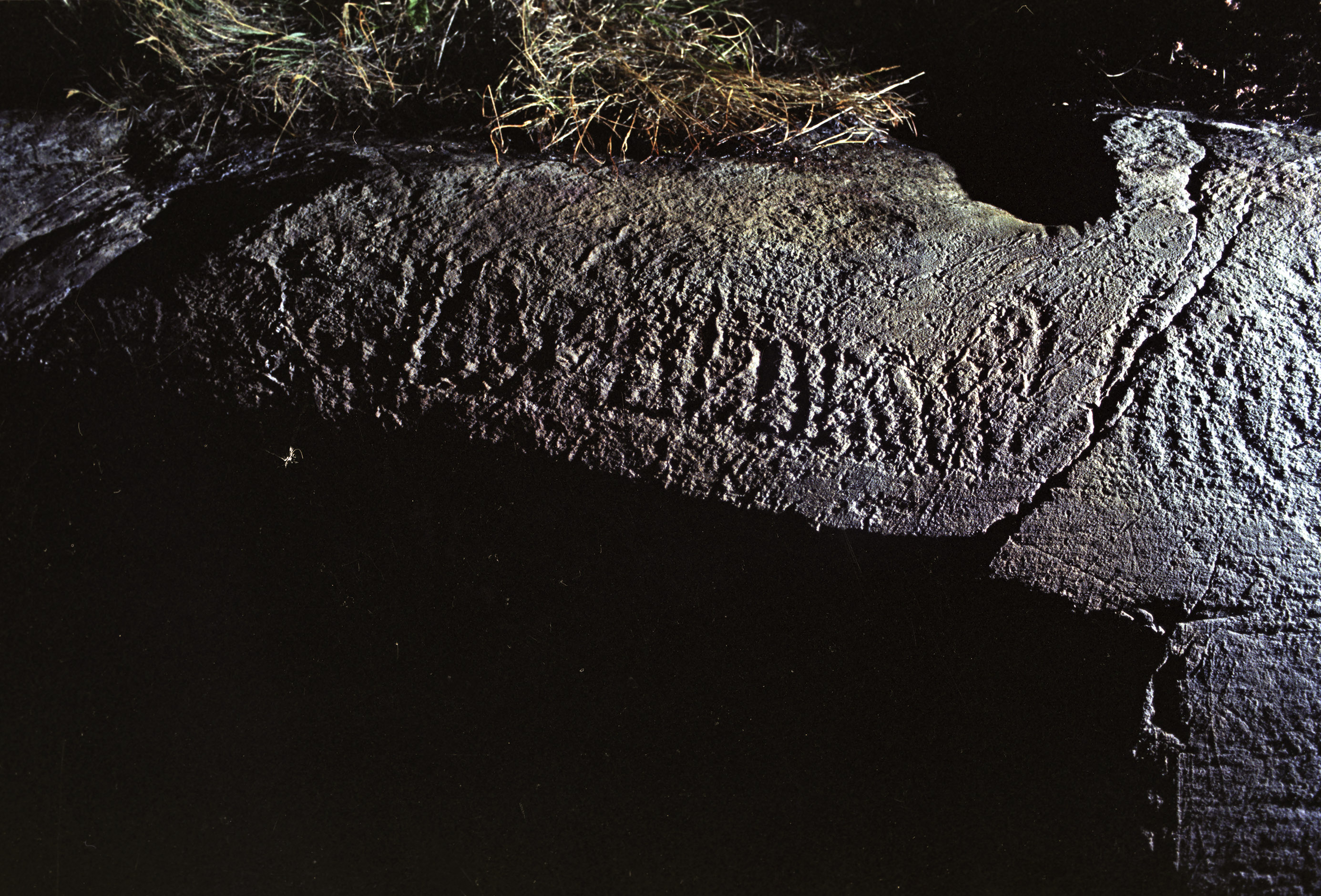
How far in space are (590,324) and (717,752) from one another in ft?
1.94

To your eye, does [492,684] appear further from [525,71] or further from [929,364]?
[525,71]

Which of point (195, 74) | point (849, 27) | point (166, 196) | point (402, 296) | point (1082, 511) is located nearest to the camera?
point (1082, 511)

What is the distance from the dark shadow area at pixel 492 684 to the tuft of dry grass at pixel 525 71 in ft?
2.15

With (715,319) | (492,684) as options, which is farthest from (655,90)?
(492,684)

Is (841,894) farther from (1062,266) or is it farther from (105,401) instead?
(105,401)

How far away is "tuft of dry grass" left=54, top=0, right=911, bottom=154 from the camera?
1338 millimetres

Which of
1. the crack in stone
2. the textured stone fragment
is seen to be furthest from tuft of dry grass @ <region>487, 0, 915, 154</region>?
the crack in stone

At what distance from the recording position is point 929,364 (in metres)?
0.94

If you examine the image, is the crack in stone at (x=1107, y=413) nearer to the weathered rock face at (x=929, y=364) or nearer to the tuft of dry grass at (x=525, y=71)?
the weathered rock face at (x=929, y=364)

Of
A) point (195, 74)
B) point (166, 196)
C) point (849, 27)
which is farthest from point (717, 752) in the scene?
point (195, 74)

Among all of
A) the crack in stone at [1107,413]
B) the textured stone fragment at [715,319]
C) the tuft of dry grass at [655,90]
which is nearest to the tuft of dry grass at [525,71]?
the tuft of dry grass at [655,90]

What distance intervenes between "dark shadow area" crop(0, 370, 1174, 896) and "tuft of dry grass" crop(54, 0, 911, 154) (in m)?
0.66

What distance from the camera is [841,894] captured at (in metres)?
1.06

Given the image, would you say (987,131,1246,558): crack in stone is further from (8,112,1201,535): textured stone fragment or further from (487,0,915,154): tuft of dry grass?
(487,0,915,154): tuft of dry grass
